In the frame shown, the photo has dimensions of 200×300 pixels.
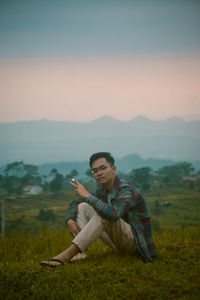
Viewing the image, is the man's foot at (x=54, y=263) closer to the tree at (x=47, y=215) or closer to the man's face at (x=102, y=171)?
the man's face at (x=102, y=171)

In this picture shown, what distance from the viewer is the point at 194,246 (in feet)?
15.4

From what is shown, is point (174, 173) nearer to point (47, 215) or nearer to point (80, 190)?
point (47, 215)

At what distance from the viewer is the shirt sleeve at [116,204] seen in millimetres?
3482

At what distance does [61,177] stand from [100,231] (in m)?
20.8

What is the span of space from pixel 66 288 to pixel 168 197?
58.0ft

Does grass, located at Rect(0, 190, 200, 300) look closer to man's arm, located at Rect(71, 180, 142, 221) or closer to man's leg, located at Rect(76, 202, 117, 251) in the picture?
man's leg, located at Rect(76, 202, 117, 251)

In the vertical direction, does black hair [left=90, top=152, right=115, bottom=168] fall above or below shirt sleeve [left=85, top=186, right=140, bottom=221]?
above

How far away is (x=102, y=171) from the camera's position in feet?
12.7

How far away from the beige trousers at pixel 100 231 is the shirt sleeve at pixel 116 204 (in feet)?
0.36

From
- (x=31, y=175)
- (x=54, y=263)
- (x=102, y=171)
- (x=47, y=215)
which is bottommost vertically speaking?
(x=47, y=215)

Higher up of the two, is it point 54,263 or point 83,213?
point 83,213

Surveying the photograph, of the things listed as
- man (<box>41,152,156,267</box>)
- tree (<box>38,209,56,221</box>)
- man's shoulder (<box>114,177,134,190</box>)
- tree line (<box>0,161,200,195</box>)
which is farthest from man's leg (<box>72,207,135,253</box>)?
tree line (<box>0,161,200,195</box>)

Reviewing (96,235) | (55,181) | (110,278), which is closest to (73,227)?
(96,235)

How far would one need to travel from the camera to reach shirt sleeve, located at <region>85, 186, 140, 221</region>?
3.48m
